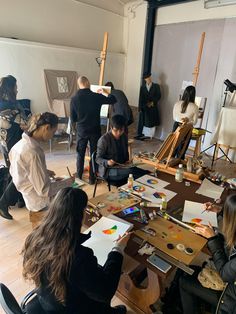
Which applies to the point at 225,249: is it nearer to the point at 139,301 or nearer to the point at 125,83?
the point at 139,301

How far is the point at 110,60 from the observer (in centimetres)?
620

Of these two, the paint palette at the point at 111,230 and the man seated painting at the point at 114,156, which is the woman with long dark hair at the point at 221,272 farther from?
the man seated painting at the point at 114,156

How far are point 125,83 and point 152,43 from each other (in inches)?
53.0

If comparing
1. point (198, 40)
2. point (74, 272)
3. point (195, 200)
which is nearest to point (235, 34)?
point (198, 40)

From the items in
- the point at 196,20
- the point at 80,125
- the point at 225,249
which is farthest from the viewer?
the point at 196,20

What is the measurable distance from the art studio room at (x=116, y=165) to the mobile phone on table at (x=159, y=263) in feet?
0.04

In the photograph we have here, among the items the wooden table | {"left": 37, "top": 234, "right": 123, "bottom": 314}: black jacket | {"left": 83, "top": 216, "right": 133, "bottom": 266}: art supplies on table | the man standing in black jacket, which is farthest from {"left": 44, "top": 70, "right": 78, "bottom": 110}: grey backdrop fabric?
{"left": 37, "top": 234, "right": 123, "bottom": 314}: black jacket

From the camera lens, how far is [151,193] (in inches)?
75.6

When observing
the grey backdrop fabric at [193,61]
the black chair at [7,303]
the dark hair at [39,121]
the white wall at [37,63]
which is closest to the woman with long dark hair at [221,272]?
the black chair at [7,303]

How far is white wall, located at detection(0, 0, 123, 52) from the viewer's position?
4508 millimetres

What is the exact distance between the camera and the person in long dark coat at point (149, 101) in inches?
218

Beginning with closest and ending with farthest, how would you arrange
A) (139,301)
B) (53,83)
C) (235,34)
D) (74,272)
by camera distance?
1. (74,272)
2. (139,301)
3. (235,34)
4. (53,83)

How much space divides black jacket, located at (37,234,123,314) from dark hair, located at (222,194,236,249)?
59cm

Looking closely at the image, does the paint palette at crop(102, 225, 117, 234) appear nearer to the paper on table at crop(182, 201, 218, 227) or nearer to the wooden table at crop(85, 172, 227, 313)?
the wooden table at crop(85, 172, 227, 313)
